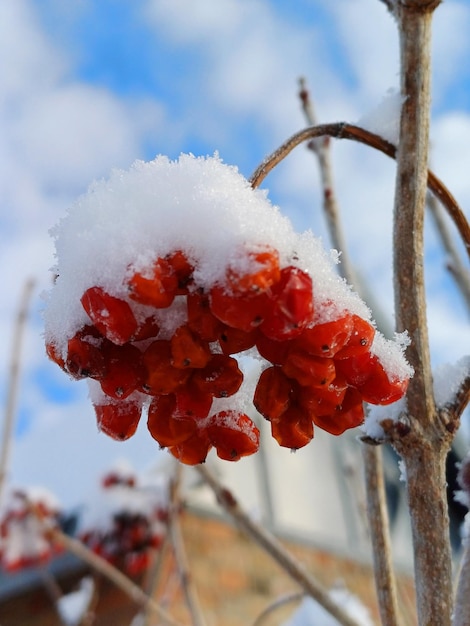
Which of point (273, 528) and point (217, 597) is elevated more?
point (273, 528)

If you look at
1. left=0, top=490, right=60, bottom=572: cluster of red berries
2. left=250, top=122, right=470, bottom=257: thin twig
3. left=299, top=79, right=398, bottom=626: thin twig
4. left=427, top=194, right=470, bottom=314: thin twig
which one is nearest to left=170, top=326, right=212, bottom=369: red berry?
left=250, top=122, right=470, bottom=257: thin twig

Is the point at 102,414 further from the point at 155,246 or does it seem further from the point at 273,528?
Answer: the point at 273,528

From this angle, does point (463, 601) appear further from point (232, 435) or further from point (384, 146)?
point (384, 146)

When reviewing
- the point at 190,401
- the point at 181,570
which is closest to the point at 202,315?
the point at 190,401

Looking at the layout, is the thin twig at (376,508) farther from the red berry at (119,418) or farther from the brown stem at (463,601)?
the red berry at (119,418)

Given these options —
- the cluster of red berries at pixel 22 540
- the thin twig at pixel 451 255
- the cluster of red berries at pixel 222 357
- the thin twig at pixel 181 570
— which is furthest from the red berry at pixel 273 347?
the cluster of red berries at pixel 22 540

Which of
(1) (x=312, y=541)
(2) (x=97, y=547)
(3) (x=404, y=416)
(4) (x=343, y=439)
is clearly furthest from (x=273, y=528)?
(3) (x=404, y=416)
